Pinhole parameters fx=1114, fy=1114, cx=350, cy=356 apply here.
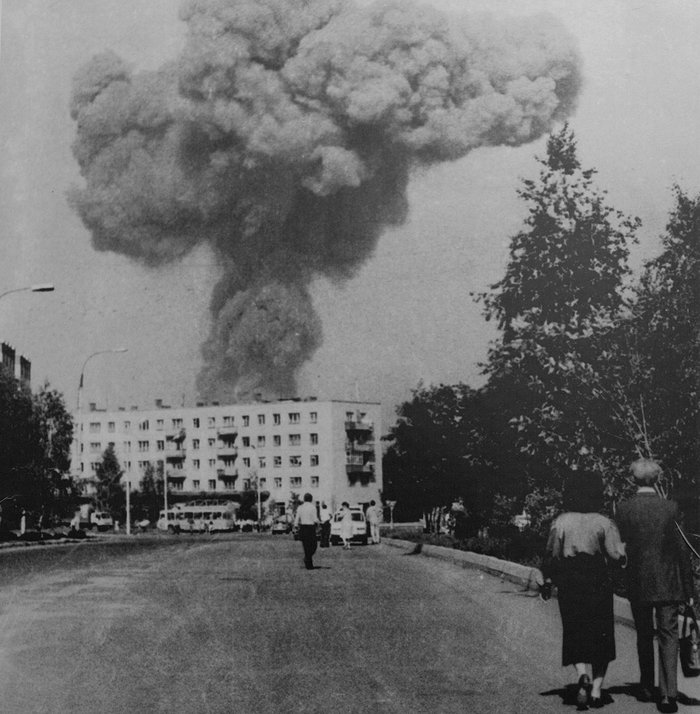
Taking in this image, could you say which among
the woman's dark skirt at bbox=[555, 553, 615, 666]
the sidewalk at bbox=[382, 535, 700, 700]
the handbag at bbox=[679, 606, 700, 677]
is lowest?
the sidewalk at bbox=[382, 535, 700, 700]

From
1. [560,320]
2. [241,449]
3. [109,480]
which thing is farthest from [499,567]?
[241,449]

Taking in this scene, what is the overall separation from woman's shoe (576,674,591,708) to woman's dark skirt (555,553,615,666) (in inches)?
5.5

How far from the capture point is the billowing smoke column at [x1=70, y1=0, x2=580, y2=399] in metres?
15.2

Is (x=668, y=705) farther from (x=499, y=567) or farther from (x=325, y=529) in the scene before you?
(x=325, y=529)

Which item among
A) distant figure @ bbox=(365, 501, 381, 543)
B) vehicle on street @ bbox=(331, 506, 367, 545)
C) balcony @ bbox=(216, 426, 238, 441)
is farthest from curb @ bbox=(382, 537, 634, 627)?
balcony @ bbox=(216, 426, 238, 441)

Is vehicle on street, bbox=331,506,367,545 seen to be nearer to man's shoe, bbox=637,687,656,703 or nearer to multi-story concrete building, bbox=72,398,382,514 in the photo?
man's shoe, bbox=637,687,656,703

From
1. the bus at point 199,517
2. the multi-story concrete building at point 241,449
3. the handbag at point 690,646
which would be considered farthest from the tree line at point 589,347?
the bus at point 199,517

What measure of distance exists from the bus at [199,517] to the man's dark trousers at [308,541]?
194 ft

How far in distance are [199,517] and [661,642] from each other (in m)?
82.7

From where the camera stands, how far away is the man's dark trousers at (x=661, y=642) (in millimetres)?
7082

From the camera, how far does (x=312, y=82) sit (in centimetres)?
1706

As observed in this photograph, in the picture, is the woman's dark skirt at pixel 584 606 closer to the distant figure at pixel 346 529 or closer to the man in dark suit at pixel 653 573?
the man in dark suit at pixel 653 573

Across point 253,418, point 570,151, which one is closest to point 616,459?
point 570,151

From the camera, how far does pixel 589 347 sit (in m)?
14.0
